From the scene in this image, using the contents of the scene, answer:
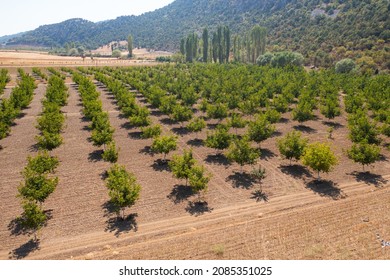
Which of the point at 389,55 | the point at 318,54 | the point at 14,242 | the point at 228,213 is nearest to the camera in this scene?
the point at 14,242

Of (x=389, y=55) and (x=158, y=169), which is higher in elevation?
(x=389, y=55)

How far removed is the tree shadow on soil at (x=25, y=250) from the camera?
25.3 meters

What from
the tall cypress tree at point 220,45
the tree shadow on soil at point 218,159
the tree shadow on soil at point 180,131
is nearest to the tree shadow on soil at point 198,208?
the tree shadow on soil at point 218,159

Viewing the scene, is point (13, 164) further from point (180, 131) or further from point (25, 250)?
point (180, 131)

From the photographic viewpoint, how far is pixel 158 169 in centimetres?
4225

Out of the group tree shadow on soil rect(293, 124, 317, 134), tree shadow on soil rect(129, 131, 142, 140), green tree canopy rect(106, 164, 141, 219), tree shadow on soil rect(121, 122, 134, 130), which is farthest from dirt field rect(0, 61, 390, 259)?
tree shadow on soil rect(121, 122, 134, 130)

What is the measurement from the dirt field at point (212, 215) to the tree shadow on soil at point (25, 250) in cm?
10

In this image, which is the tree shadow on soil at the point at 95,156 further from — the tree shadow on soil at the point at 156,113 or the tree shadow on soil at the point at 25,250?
the tree shadow on soil at the point at 156,113

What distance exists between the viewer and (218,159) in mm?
45750

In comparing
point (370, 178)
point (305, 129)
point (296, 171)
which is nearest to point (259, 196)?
point (296, 171)

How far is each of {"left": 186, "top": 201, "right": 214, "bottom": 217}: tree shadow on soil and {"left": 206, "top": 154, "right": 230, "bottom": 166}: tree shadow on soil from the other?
11536 mm

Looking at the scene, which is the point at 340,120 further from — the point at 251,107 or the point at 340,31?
the point at 340,31

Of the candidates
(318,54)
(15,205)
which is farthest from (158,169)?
(318,54)

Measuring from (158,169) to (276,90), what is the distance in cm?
5730
